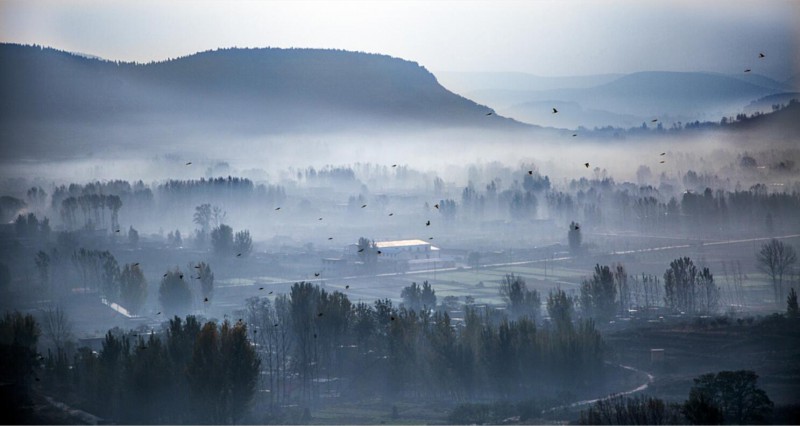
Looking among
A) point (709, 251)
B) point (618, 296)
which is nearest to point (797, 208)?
point (709, 251)

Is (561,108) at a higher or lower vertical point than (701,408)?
higher

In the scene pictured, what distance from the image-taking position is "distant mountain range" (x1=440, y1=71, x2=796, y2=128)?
78.2 meters

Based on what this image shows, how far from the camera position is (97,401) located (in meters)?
26.0

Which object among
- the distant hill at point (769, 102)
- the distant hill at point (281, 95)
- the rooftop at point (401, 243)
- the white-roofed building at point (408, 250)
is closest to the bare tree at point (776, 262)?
the white-roofed building at point (408, 250)

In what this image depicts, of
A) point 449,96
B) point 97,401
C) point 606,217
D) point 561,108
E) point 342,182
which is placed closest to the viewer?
point 97,401

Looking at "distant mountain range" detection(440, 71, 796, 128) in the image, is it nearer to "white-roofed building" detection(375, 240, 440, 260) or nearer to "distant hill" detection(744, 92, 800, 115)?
"distant hill" detection(744, 92, 800, 115)

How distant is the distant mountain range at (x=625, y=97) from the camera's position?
78.2 metres

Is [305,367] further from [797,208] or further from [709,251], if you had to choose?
[797,208]

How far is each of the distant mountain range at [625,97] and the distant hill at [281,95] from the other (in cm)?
570

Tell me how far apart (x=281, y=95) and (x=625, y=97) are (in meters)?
32.8

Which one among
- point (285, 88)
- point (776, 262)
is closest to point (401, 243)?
point (776, 262)

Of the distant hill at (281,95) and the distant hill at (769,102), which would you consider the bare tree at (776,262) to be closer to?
the distant hill at (769,102)

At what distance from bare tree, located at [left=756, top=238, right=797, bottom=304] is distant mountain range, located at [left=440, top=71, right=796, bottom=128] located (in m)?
28.2

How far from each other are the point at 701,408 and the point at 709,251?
1307 inches
